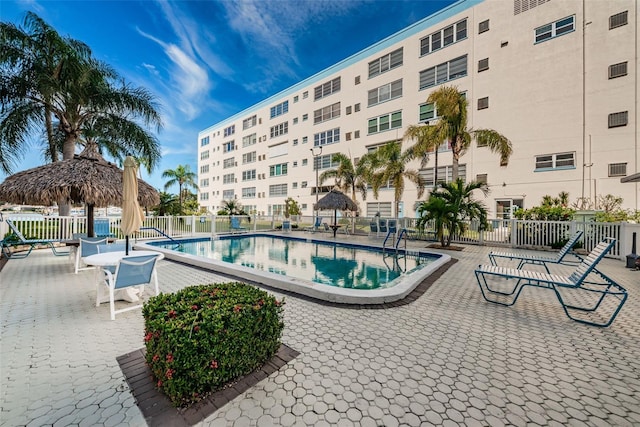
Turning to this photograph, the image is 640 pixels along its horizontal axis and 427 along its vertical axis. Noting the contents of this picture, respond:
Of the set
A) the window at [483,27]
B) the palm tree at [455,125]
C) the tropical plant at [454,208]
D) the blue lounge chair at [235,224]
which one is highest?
the window at [483,27]

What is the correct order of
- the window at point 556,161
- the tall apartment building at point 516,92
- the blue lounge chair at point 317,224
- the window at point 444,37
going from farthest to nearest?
1. the window at point 444,37
2. the blue lounge chair at point 317,224
3. the window at point 556,161
4. the tall apartment building at point 516,92

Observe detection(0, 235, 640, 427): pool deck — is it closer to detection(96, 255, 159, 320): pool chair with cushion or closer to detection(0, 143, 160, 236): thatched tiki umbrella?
detection(96, 255, 159, 320): pool chair with cushion

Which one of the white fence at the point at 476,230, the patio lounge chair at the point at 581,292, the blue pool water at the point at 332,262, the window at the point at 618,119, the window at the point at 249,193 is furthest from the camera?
the window at the point at 249,193

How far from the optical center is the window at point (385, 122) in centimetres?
2159

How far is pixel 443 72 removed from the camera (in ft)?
63.5

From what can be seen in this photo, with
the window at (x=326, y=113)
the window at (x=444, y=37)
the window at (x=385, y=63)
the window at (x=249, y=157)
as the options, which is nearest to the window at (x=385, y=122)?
the window at (x=385, y=63)

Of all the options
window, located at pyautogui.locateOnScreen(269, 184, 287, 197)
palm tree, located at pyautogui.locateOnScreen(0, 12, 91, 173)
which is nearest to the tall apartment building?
window, located at pyautogui.locateOnScreen(269, 184, 287, 197)

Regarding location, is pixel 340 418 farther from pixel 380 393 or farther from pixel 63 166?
pixel 63 166

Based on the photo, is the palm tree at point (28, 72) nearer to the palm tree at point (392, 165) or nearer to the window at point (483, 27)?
the palm tree at point (392, 165)

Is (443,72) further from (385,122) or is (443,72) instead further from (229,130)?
(229,130)

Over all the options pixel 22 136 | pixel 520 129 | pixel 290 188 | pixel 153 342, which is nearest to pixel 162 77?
pixel 22 136

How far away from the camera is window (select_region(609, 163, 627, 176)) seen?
43.9 ft

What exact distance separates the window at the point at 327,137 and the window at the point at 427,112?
8.47 m

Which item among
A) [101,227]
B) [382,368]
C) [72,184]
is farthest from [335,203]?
[382,368]
